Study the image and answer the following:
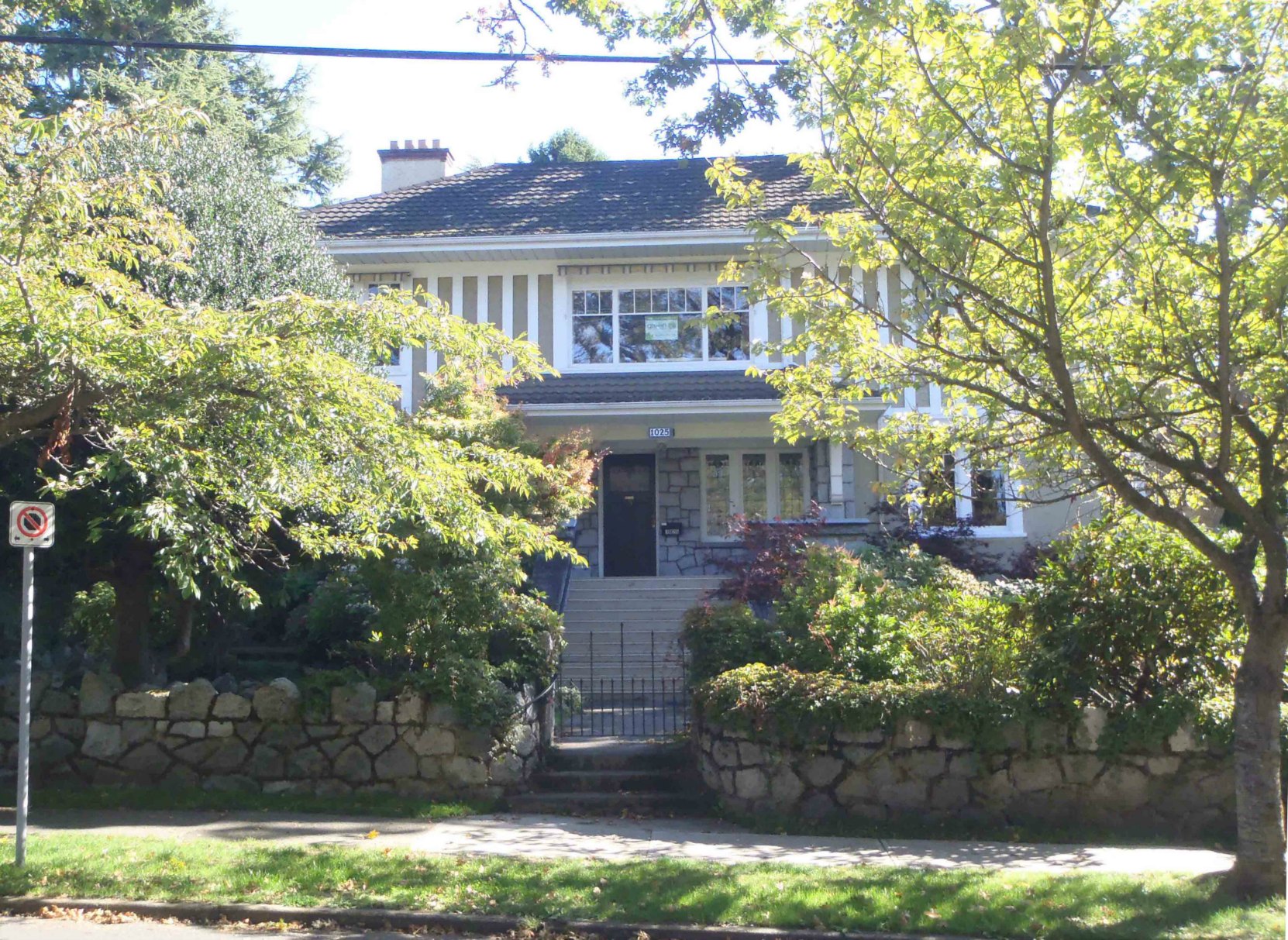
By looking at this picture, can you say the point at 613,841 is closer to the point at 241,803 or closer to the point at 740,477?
the point at 241,803

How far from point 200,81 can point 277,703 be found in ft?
76.3

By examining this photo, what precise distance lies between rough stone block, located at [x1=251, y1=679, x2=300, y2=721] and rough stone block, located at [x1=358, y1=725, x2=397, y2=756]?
0.67 m

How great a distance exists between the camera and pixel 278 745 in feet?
33.5

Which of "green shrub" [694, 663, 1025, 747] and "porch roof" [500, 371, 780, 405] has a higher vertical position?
"porch roof" [500, 371, 780, 405]

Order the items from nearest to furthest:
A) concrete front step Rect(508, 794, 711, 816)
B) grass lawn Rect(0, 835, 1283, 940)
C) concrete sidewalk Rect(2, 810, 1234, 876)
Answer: grass lawn Rect(0, 835, 1283, 940)
concrete sidewalk Rect(2, 810, 1234, 876)
concrete front step Rect(508, 794, 711, 816)

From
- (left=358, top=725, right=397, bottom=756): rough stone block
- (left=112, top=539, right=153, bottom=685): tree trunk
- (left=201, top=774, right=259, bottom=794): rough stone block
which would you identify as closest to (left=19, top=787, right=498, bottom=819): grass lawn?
(left=201, top=774, right=259, bottom=794): rough stone block

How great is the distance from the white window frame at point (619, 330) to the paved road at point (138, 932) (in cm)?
1365

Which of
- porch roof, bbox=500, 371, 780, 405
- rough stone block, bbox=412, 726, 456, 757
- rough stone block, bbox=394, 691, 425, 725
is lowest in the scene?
rough stone block, bbox=412, 726, 456, 757

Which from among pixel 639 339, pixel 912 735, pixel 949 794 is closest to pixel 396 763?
pixel 912 735

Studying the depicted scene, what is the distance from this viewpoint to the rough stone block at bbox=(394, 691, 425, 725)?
1012cm

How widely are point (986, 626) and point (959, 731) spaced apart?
1202mm

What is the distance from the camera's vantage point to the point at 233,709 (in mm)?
10273

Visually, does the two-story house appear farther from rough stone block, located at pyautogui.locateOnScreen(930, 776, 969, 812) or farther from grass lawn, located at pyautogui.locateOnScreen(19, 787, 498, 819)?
rough stone block, located at pyautogui.locateOnScreen(930, 776, 969, 812)

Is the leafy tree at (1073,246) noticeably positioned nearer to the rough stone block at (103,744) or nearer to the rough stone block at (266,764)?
the rough stone block at (266,764)
